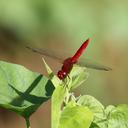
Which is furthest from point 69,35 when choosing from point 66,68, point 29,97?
point 66,68

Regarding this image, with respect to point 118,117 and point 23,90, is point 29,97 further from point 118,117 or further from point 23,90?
point 118,117

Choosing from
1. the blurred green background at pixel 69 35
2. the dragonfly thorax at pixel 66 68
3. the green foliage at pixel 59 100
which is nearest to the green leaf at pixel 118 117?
the green foliage at pixel 59 100

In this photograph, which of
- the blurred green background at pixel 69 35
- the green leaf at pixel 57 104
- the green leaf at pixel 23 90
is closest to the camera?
the green leaf at pixel 57 104

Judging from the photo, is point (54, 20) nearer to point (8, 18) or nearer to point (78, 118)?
point (8, 18)

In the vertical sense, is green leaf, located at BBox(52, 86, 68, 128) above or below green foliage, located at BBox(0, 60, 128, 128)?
above

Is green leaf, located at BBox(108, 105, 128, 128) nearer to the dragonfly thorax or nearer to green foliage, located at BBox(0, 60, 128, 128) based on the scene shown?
green foliage, located at BBox(0, 60, 128, 128)

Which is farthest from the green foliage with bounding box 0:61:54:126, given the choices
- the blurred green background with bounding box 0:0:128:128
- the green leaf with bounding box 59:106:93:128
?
the blurred green background with bounding box 0:0:128:128

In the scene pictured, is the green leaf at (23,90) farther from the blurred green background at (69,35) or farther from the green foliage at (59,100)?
the blurred green background at (69,35)

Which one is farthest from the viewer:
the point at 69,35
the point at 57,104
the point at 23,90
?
the point at 69,35
